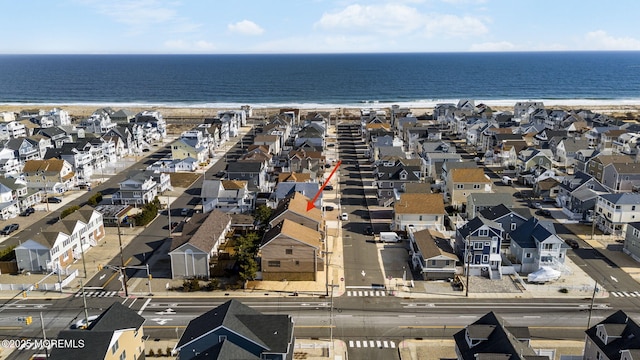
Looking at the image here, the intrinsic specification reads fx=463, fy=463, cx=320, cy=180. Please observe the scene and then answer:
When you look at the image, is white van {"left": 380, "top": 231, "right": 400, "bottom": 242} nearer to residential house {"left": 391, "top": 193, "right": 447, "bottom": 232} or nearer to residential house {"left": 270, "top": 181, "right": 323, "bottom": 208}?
residential house {"left": 391, "top": 193, "right": 447, "bottom": 232}

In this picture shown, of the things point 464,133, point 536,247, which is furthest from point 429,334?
point 464,133

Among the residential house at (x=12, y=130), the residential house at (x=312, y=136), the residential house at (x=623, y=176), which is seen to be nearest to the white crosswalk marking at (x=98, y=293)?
the residential house at (x=312, y=136)

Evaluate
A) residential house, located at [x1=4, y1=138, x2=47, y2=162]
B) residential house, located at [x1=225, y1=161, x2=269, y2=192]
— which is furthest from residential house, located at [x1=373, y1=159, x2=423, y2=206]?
residential house, located at [x1=4, y1=138, x2=47, y2=162]

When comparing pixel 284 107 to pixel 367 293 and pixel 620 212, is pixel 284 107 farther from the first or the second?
pixel 367 293

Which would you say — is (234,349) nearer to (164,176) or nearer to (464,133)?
(164,176)

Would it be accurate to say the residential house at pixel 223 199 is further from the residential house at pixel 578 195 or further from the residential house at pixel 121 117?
the residential house at pixel 121 117

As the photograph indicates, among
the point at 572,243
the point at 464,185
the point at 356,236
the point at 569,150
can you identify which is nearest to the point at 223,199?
the point at 356,236

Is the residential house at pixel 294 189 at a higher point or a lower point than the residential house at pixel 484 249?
higher
